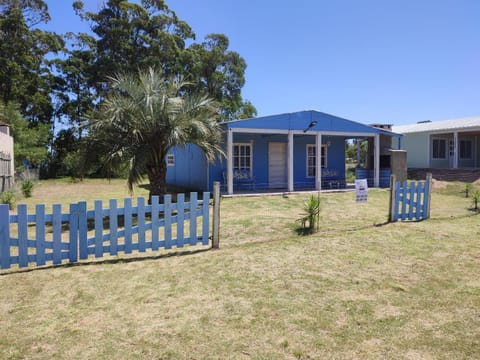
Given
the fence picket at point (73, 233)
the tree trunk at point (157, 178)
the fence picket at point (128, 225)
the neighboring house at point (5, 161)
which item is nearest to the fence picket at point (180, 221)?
the fence picket at point (128, 225)

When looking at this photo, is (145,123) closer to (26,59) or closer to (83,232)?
(83,232)

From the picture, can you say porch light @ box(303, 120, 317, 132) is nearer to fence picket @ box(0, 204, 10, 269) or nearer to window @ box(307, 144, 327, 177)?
window @ box(307, 144, 327, 177)

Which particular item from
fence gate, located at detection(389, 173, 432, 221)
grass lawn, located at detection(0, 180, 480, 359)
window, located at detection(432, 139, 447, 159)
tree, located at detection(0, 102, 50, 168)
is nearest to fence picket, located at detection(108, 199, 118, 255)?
grass lawn, located at detection(0, 180, 480, 359)

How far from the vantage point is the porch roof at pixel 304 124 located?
13.9 metres

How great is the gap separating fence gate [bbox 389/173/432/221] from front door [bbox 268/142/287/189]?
8583 mm

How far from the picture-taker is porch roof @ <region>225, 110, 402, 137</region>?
13898mm

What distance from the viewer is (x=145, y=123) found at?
371 inches

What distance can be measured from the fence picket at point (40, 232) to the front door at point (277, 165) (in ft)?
41.1

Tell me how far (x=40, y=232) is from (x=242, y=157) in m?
11.8

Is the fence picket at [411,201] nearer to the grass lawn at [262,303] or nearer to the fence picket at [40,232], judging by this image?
the grass lawn at [262,303]

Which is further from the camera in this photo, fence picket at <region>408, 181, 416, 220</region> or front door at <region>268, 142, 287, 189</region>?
front door at <region>268, 142, 287, 189</region>

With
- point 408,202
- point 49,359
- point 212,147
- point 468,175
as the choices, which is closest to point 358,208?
point 408,202

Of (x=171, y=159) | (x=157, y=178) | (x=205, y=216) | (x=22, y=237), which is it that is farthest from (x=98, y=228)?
(x=171, y=159)

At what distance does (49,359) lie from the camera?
2.75 metres
